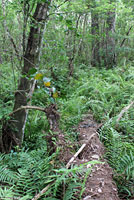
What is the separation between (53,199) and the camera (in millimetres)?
1158

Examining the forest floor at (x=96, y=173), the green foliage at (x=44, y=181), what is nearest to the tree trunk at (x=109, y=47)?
the forest floor at (x=96, y=173)

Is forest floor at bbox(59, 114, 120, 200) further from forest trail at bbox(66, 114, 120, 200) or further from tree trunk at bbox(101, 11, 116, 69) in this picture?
tree trunk at bbox(101, 11, 116, 69)

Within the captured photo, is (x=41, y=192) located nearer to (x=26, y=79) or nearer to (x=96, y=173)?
(x=96, y=173)

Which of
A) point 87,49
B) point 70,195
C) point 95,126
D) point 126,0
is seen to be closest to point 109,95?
point 95,126

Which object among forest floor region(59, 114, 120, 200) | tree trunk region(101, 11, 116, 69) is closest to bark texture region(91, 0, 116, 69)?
tree trunk region(101, 11, 116, 69)

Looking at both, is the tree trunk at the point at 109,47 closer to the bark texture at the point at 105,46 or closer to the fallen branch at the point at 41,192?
the bark texture at the point at 105,46

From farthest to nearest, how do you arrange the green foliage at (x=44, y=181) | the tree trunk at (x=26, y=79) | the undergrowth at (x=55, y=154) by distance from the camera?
the tree trunk at (x=26, y=79)
the undergrowth at (x=55, y=154)
the green foliage at (x=44, y=181)

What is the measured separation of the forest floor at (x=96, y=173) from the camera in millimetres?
1280

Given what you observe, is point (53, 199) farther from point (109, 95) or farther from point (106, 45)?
point (106, 45)

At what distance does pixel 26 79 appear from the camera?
7.83 feet

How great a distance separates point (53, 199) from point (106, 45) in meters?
6.72

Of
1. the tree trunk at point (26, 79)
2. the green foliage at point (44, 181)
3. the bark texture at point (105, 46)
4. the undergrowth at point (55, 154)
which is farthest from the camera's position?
the bark texture at point (105, 46)

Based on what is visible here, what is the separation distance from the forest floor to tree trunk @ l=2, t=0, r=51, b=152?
39.6 inches

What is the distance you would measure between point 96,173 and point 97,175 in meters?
0.03
